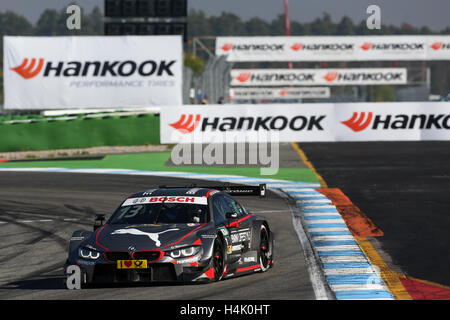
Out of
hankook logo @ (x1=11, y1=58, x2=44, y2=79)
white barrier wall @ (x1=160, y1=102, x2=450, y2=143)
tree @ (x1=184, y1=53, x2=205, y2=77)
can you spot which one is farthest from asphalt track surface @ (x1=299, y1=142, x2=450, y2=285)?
tree @ (x1=184, y1=53, x2=205, y2=77)

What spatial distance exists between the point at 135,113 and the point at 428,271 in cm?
2628

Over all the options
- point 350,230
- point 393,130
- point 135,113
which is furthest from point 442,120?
point 350,230

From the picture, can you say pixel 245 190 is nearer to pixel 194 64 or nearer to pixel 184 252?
pixel 184 252

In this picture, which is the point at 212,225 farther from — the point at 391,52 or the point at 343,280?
the point at 391,52

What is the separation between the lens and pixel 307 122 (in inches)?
1382

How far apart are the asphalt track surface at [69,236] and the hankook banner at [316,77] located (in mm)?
68726

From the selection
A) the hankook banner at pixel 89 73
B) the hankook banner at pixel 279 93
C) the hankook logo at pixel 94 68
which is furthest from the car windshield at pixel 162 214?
the hankook banner at pixel 279 93

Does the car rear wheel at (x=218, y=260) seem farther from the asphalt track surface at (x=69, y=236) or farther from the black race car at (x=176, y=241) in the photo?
the asphalt track surface at (x=69, y=236)

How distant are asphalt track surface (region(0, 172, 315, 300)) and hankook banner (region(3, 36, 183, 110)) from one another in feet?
55.6

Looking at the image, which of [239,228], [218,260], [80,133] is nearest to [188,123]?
[80,133]

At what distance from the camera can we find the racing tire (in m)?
12.1

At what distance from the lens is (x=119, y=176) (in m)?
26.4

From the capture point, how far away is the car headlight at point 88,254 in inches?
420

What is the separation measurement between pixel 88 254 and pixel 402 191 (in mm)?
12615
